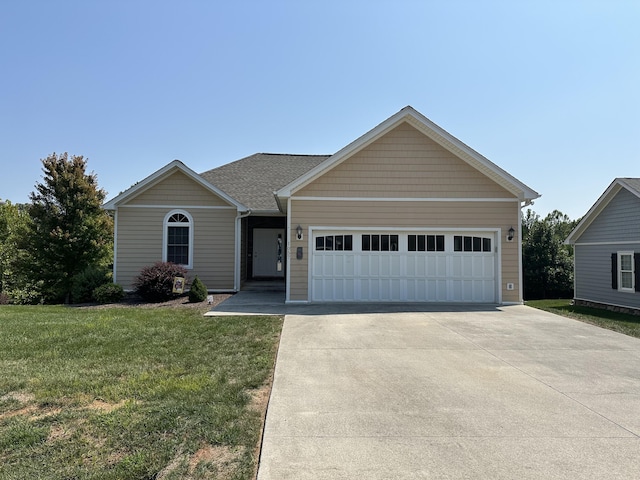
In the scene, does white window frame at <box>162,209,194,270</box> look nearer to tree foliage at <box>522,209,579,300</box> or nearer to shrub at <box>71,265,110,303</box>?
shrub at <box>71,265,110,303</box>

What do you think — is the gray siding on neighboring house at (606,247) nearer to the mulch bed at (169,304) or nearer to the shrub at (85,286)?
the mulch bed at (169,304)

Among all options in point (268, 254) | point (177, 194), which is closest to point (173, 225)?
point (177, 194)

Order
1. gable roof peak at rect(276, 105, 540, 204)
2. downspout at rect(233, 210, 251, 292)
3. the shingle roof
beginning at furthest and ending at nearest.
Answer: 1. the shingle roof
2. downspout at rect(233, 210, 251, 292)
3. gable roof peak at rect(276, 105, 540, 204)

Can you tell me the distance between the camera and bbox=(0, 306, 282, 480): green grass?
3010mm

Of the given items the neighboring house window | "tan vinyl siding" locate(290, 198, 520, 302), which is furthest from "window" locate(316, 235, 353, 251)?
the neighboring house window

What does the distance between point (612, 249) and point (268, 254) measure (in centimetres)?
1444

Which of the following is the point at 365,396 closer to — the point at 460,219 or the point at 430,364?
the point at 430,364

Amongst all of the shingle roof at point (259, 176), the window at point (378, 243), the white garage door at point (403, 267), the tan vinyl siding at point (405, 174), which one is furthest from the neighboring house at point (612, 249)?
the shingle roof at point (259, 176)

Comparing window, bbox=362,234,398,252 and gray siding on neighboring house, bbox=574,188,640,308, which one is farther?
gray siding on neighboring house, bbox=574,188,640,308

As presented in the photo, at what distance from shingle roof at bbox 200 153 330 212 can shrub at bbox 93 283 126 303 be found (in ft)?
17.5

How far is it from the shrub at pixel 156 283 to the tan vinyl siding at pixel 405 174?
5436 millimetres

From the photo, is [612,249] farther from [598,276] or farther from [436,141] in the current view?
[436,141]

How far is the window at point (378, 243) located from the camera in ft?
39.7

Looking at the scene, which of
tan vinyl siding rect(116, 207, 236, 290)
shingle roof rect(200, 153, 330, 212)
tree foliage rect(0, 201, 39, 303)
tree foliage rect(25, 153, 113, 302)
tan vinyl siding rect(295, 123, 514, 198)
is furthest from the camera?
tree foliage rect(0, 201, 39, 303)
